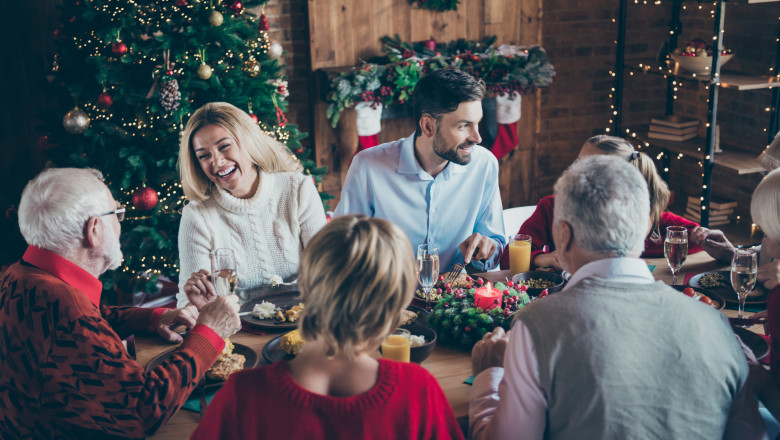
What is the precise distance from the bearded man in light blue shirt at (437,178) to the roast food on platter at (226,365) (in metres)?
1.17

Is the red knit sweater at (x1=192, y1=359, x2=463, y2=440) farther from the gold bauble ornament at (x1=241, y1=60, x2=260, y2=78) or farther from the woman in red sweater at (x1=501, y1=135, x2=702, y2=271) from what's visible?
the gold bauble ornament at (x1=241, y1=60, x2=260, y2=78)

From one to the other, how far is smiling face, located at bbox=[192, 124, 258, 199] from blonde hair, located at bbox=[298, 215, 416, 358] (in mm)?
1382

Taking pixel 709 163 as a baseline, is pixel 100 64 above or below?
above

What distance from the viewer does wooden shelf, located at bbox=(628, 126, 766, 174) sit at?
4109 millimetres

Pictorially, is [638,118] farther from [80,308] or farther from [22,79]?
[80,308]

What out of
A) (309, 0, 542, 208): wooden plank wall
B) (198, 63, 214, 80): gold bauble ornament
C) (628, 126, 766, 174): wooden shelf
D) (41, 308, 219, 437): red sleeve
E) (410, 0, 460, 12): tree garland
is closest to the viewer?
(41, 308, 219, 437): red sleeve

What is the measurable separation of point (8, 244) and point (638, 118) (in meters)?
4.52

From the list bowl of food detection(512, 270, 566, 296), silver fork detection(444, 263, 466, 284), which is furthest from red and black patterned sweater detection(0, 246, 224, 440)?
bowl of food detection(512, 270, 566, 296)

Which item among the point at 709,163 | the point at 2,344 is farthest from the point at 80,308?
the point at 709,163

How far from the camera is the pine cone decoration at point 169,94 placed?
338 centimetres

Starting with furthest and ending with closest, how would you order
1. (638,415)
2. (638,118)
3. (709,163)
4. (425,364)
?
(638,118) < (709,163) < (425,364) < (638,415)

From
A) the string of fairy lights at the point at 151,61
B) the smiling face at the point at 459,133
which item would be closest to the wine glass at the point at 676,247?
the smiling face at the point at 459,133

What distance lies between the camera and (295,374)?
1247 mm

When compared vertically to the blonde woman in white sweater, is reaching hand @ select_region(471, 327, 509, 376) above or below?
below
